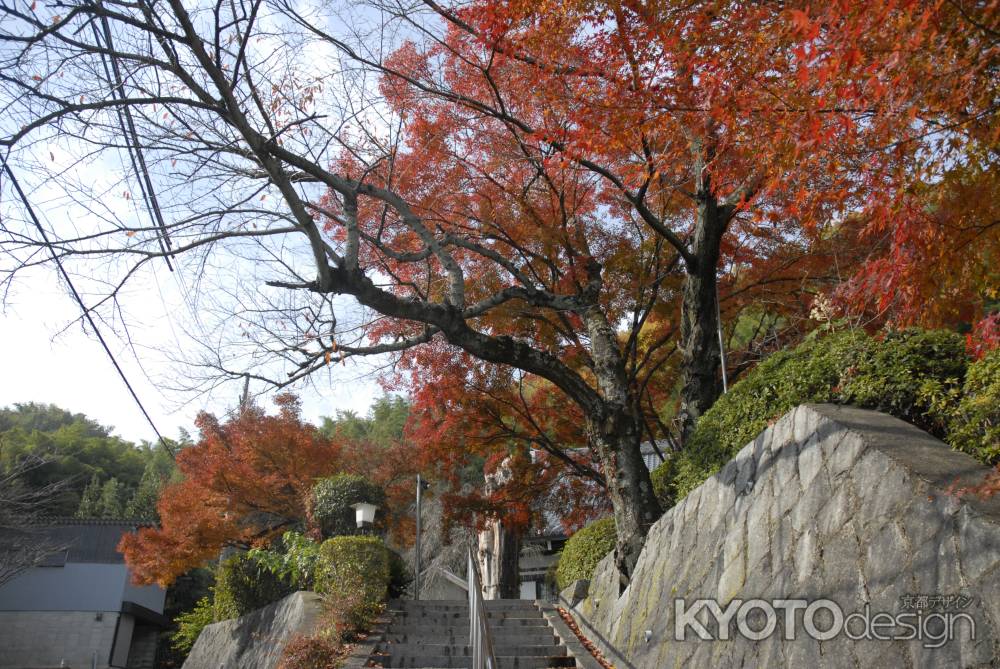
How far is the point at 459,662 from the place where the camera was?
8.46 m

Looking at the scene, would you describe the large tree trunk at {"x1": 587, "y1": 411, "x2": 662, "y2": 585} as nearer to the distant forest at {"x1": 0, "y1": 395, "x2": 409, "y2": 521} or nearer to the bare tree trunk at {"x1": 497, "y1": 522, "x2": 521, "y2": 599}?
the bare tree trunk at {"x1": 497, "y1": 522, "x2": 521, "y2": 599}

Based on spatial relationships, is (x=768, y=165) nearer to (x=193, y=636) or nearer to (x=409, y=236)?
(x=409, y=236)

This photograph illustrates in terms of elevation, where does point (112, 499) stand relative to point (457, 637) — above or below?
above

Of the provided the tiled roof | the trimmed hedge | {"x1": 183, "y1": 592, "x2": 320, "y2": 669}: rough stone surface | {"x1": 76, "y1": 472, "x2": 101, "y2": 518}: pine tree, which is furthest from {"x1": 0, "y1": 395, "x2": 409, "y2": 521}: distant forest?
the trimmed hedge

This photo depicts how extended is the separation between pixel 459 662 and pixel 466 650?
358 mm

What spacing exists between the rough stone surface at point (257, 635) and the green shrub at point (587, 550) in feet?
13.4

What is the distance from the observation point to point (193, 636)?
1666cm

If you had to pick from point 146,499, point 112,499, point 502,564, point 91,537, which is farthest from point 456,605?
point 112,499

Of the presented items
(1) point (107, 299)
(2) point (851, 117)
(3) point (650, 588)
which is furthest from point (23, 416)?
(2) point (851, 117)

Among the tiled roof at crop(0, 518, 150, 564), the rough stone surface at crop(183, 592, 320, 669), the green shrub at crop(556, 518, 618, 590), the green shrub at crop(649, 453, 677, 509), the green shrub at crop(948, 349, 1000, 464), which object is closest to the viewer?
the green shrub at crop(948, 349, 1000, 464)

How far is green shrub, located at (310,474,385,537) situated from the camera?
1297cm

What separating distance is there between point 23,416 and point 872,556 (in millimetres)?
41034

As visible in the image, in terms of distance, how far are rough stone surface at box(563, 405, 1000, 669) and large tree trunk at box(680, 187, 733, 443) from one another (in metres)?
2.12

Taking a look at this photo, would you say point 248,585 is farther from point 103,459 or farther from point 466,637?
point 103,459
